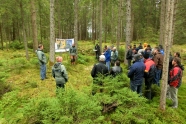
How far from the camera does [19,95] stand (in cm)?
727

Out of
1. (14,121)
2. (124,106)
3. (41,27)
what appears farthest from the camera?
(41,27)

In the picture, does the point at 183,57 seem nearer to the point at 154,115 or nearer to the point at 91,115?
the point at 154,115

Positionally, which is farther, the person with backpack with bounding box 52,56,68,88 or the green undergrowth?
the person with backpack with bounding box 52,56,68,88

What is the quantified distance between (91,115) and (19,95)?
412 cm

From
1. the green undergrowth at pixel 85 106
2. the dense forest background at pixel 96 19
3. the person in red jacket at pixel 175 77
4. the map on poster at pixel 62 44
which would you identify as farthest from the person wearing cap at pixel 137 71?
the dense forest background at pixel 96 19

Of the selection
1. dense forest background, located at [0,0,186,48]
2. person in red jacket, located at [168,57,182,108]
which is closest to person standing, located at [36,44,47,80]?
person in red jacket, located at [168,57,182,108]

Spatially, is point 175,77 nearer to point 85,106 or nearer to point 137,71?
point 137,71

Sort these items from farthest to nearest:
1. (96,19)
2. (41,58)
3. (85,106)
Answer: (96,19) → (41,58) → (85,106)

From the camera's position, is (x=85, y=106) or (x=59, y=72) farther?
(x=59, y=72)

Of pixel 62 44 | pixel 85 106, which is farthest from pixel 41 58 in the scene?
pixel 62 44

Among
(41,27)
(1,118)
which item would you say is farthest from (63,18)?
(1,118)

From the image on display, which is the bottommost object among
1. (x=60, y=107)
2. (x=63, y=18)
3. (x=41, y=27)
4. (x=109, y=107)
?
(x=109, y=107)

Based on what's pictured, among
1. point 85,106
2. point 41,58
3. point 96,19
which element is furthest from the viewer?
point 96,19

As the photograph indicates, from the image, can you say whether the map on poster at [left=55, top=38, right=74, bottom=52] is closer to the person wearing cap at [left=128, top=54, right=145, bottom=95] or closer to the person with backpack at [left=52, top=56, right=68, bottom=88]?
the person with backpack at [left=52, top=56, right=68, bottom=88]
